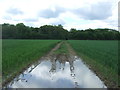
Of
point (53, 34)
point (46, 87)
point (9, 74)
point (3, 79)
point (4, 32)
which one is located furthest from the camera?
point (53, 34)

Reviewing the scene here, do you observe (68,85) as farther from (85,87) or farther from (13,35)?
(13,35)

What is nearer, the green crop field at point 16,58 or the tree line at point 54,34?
the green crop field at point 16,58

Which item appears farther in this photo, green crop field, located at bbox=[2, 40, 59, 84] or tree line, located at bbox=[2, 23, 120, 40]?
tree line, located at bbox=[2, 23, 120, 40]

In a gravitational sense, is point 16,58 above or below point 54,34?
below

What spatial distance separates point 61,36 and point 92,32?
18.7 metres

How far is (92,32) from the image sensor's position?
99.6 m

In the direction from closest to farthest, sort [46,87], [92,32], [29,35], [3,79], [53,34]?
[46,87] → [3,79] → [29,35] → [53,34] → [92,32]

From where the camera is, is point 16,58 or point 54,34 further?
point 54,34

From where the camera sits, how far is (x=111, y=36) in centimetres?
9544

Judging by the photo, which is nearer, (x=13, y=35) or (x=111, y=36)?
(x=13, y=35)

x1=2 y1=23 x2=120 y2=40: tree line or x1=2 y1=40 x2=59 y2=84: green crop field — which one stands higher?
x1=2 y1=23 x2=120 y2=40: tree line

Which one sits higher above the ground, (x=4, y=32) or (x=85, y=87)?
(x=4, y=32)

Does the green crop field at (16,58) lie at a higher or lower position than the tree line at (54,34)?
lower

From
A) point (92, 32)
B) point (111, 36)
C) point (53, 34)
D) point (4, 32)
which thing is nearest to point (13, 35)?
point (4, 32)
